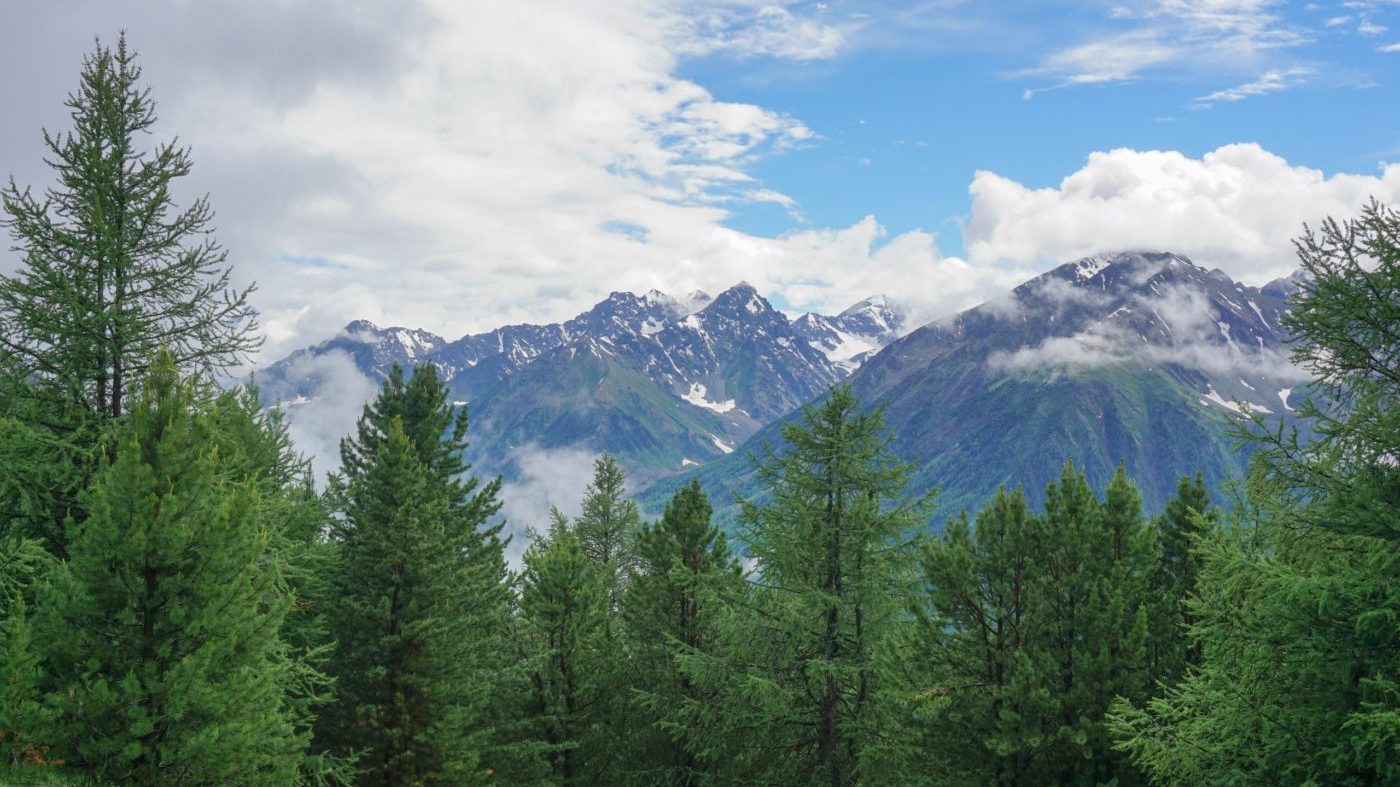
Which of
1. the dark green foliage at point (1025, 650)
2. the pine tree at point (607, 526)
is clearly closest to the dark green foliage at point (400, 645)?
the dark green foliage at point (1025, 650)

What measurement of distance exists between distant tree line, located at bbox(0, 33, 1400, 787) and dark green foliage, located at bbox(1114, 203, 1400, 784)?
56 mm

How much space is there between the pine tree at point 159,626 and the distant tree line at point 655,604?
2.3 inches

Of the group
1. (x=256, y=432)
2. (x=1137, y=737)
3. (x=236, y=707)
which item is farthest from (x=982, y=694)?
(x=256, y=432)

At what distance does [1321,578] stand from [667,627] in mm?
20063

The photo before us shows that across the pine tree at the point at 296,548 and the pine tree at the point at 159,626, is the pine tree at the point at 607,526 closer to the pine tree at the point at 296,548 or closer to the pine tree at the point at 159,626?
the pine tree at the point at 296,548

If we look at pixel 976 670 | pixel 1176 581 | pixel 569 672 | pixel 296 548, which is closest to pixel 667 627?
pixel 569 672

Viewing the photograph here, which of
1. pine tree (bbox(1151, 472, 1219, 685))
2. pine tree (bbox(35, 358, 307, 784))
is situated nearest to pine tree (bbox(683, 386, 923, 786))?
pine tree (bbox(1151, 472, 1219, 685))

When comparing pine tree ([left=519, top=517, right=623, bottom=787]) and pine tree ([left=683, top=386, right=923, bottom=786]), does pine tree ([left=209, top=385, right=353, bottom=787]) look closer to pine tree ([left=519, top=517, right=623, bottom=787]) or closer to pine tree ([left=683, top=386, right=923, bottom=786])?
pine tree ([left=519, top=517, right=623, bottom=787])

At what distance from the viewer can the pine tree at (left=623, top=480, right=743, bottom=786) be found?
26.9 meters

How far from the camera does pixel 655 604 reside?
29031 mm

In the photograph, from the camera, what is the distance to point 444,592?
23641 millimetres

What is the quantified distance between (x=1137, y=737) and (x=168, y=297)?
20818 millimetres

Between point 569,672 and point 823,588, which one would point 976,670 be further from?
point 569,672

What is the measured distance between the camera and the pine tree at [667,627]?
26.9m
